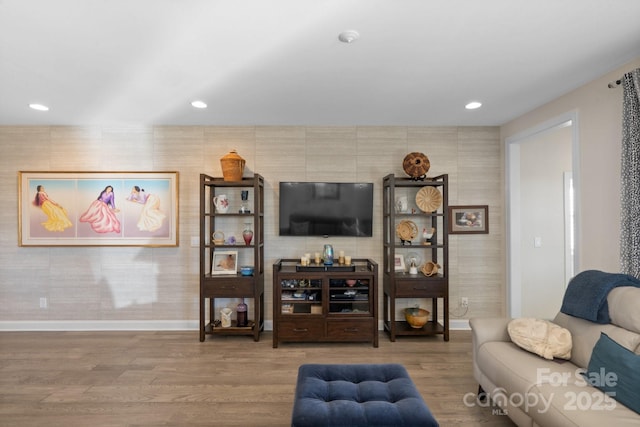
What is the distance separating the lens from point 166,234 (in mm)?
3957

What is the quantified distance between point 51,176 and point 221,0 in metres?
3.66

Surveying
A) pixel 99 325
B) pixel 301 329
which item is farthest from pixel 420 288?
pixel 99 325

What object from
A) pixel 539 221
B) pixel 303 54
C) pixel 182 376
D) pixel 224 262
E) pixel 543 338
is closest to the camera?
pixel 543 338

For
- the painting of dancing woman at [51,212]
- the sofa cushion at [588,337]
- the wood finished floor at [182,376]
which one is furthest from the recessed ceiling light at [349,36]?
the painting of dancing woman at [51,212]

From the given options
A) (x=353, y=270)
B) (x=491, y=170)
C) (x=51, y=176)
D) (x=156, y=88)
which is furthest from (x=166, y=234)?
(x=491, y=170)

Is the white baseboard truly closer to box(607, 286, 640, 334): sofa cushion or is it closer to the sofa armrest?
the sofa armrest

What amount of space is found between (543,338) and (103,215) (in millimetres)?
4636

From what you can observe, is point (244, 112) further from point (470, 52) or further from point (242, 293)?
point (470, 52)

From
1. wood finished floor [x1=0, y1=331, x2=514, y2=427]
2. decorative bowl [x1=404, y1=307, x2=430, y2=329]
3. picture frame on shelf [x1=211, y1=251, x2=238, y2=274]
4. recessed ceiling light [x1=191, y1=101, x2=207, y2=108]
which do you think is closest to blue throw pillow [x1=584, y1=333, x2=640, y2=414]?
wood finished floor [x1=0, y1=331, x2=514, y2=427]

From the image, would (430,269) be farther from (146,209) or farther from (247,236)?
(146,209)

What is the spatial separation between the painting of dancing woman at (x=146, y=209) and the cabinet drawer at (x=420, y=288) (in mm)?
3019

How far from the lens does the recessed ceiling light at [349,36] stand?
1.97 meters

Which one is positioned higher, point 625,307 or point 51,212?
point 51,212

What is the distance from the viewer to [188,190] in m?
4.00
